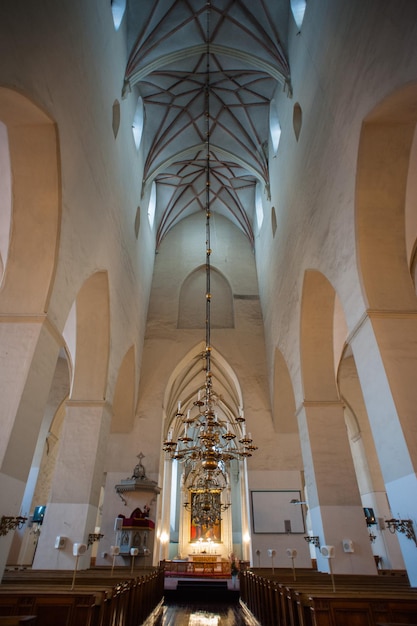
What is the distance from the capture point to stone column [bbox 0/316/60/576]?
16.0ft

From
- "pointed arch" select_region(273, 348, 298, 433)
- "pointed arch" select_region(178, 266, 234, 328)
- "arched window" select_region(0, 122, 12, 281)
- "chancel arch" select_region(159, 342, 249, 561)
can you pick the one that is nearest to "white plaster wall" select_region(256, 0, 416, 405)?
"pointed arch" select_region(273, 348, 298, 433)

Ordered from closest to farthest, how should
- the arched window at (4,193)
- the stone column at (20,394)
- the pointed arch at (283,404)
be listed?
Result: 1. the stone column at (20,394)
2. the arched window at (4,193)
3. the pointed arch at (283,404)

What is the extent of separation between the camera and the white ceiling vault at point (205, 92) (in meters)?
10.6

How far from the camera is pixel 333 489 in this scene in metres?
8.06

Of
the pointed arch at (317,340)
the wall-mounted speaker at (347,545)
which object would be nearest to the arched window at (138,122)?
the pointed arch at (317,340)

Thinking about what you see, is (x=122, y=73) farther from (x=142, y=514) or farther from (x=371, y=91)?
(x=142, y=514)

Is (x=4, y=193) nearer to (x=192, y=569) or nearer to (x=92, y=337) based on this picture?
(x=92, y=337)

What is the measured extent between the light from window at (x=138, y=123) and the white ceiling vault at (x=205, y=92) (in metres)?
0.32

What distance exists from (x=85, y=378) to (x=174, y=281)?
7370mm

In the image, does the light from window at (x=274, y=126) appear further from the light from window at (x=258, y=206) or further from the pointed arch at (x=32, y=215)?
the pointed arch at (x=32, y=215)

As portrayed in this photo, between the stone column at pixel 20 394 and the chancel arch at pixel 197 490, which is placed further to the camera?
the chancel arch at pixel 197 490

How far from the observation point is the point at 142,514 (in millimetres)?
11172

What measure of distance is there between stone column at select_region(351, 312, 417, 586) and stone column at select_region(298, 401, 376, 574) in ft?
10.1

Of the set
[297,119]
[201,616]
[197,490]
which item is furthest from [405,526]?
[197,490]
